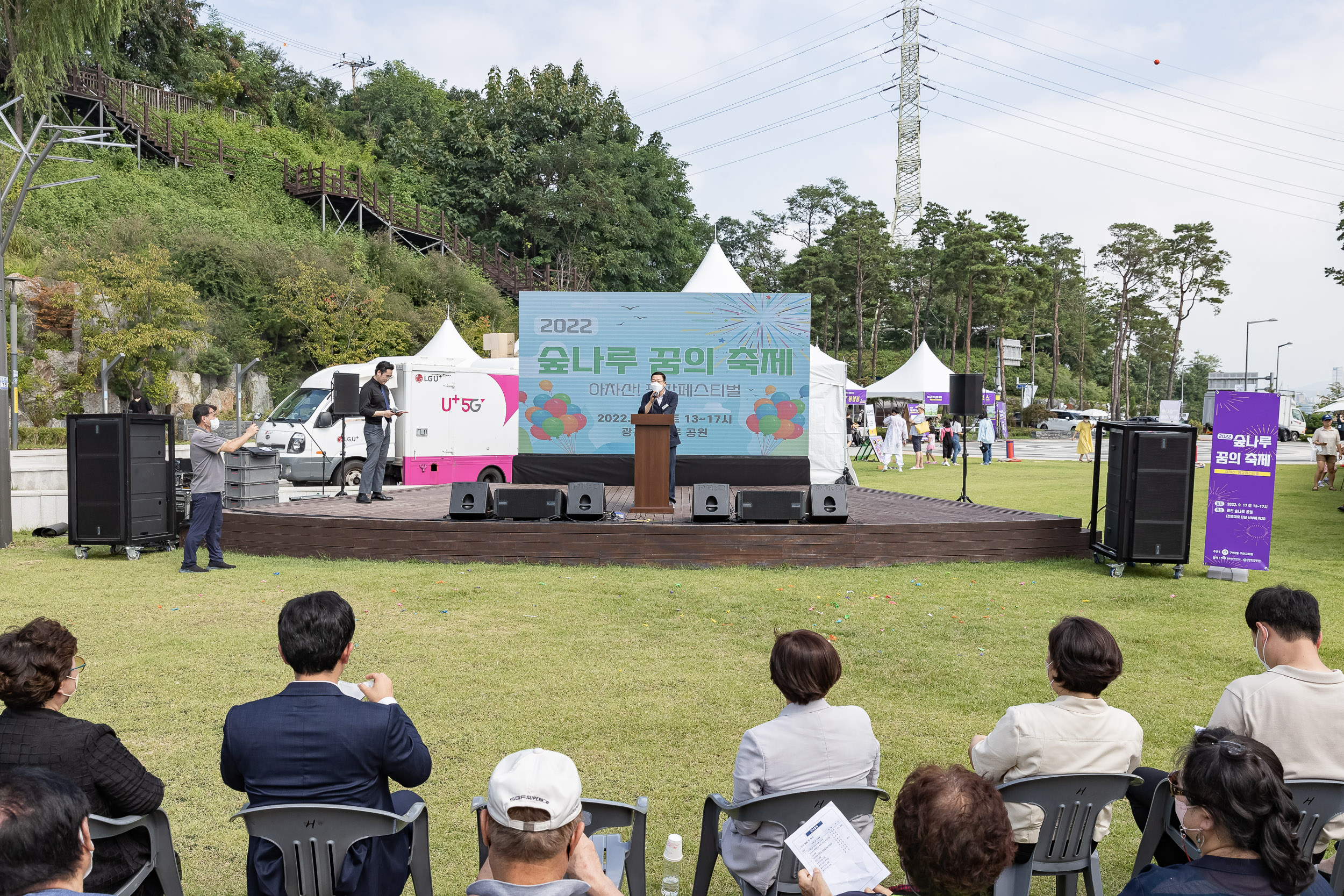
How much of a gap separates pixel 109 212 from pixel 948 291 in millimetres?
48542

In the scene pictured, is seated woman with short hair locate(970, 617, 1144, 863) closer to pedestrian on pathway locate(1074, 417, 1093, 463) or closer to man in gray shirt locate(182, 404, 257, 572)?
man in gray shirt locate(182, 404, 257, 572)

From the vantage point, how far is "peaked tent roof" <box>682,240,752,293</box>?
19.1m

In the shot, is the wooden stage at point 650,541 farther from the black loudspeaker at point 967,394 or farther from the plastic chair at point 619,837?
→ the plastic chair at point 619,837

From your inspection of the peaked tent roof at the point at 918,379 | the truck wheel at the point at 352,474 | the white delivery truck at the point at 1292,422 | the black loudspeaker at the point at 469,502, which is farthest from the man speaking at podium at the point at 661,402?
the white delivery truck at the point at 1292,422

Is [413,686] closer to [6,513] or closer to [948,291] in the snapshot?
[6,513]

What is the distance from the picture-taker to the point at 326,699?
8.34 ft

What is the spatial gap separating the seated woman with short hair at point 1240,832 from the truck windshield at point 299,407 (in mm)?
16464

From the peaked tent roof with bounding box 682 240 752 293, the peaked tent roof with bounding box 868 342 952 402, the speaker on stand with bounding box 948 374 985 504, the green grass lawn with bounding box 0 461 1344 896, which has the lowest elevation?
the green grass lawn with bounding box 0 461 1344 896

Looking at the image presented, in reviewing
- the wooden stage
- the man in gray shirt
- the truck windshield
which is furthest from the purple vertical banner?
the truck windshield

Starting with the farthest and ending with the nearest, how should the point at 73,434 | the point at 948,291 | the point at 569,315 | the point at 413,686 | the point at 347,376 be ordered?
the point at 948,291 → the point at 569,315 → the point at 347,376 → the point at 73,434 → the point at 413,686

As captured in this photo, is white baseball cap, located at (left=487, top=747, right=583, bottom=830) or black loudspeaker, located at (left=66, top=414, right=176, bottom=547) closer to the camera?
white baseball cap, located at (left=487, top=747, right=583, bottom=830)

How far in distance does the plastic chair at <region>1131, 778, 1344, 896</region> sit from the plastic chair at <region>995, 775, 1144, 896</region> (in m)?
0.14

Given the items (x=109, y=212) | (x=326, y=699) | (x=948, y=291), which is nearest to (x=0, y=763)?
(x=326, y=699)

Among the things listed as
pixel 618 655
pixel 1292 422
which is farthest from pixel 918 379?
pixel 1292 422
